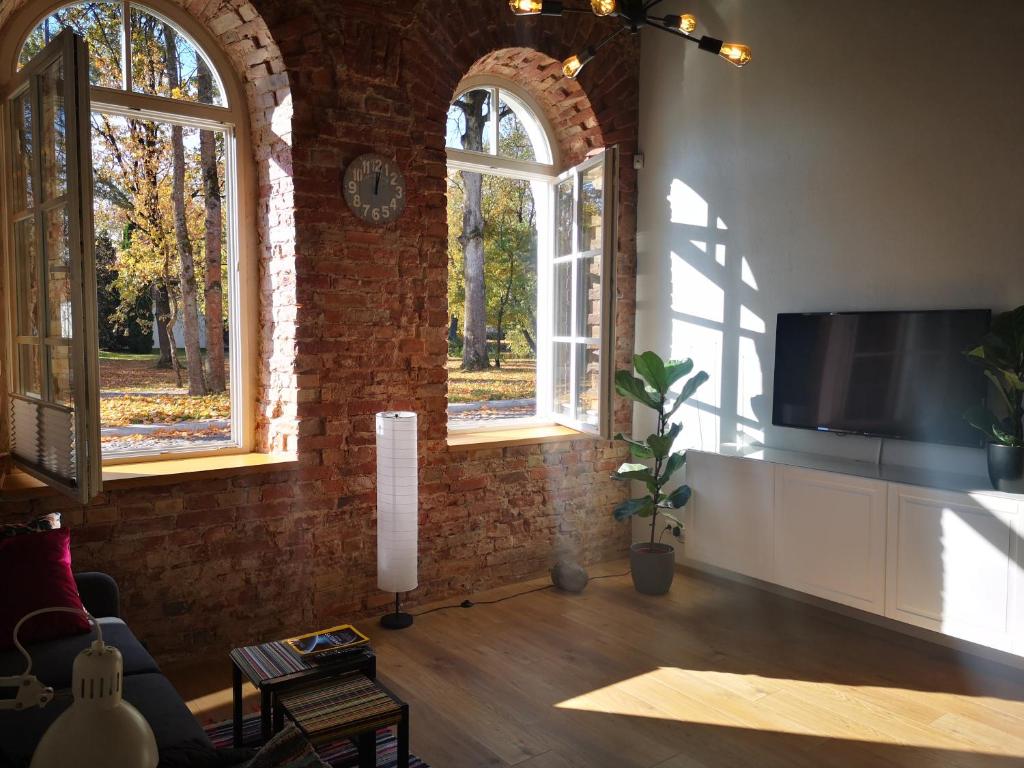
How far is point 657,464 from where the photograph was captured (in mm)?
4848

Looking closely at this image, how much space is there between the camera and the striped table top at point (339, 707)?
2.24 meters

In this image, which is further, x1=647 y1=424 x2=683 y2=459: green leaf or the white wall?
x1=647 y1=424 x2=683 y2=459: green leaf

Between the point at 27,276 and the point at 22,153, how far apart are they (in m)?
0.50

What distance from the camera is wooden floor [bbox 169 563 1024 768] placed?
2.94 m

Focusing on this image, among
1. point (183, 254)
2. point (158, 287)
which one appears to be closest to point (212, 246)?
point (183, 254)

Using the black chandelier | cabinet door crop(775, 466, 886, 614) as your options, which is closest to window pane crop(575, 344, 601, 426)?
cabinet door crop(775, 466, 886, 614)

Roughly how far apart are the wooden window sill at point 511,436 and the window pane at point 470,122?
175 cm

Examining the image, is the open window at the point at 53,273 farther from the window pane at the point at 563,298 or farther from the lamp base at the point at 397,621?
the window pane at the point at 563,298

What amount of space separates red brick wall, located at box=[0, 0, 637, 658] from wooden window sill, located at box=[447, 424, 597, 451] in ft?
0.25

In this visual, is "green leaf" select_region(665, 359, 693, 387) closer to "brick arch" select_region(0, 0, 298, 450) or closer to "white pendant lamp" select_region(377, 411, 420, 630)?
"white pendant lamp" select_region(377, 411, 420, 630)

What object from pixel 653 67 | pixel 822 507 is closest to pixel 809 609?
pixel 822 507

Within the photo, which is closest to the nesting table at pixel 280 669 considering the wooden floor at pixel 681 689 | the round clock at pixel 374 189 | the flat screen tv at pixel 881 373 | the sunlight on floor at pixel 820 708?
the wooden floor at pixel 681 689

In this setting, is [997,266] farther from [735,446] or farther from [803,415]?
[735,446]

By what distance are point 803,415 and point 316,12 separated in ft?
10.4
